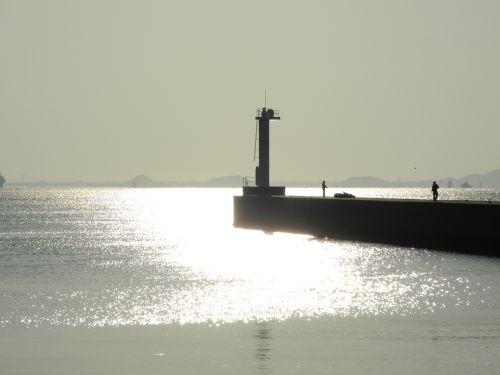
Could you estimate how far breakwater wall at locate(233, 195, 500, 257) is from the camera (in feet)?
173

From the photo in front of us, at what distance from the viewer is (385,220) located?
6419cm

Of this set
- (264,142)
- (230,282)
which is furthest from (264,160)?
(230,282)

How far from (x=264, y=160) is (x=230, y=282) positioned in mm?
42458

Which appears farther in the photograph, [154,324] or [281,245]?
[281,245]

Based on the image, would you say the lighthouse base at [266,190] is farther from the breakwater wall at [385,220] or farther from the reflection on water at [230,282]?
the reflection on water at [230,282]

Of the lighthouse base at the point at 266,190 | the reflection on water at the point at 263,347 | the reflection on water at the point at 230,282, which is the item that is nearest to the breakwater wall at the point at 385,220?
the lighthouse base at the point at 266,190

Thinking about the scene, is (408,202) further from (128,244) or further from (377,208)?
(128,244)

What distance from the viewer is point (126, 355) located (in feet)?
75.5

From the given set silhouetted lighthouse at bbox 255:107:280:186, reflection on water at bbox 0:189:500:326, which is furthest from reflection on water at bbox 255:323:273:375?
silhouetted lighthouse at bbox 255:107:280:186

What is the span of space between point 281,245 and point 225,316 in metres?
34.7

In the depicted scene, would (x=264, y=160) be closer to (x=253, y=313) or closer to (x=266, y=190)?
(x=266, y=190)

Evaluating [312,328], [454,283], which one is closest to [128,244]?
[454,283]

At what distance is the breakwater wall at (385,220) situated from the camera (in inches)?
2082

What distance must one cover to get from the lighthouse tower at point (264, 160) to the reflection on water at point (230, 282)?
15.4 m
